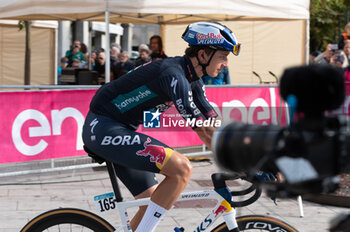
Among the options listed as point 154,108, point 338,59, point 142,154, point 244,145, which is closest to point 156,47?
point 338,59

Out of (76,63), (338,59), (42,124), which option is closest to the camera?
(42,124)

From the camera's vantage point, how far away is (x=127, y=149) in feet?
11.7

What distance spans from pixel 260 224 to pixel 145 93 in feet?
3.32

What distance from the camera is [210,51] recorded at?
3760 millimetres

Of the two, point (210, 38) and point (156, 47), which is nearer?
point (210, 38)

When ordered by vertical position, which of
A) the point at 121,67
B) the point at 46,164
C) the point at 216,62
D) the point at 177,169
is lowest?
the point at 46,164

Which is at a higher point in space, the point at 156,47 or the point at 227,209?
the point at 156,47

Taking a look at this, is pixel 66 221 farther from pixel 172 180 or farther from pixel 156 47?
pixel 156 47

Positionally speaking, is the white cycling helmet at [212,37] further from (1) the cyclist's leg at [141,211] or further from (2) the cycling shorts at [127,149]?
(1) the cyclist's leg at [141,211]

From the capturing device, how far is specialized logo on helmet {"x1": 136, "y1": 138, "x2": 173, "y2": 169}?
11.5 ft

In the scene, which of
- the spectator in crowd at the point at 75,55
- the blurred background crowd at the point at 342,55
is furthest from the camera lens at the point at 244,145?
the spectator in crowd at the point at 75,55

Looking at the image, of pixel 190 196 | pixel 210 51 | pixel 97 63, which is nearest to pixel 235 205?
pixel 190 196

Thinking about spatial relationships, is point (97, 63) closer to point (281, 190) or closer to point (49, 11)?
point (49, 11)

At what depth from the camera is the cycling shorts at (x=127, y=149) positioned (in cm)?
352
